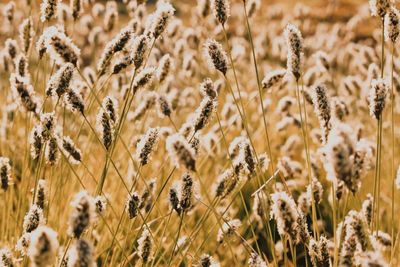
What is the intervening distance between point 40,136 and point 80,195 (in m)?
0.67

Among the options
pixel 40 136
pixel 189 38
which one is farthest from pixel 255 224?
pixel 189 38

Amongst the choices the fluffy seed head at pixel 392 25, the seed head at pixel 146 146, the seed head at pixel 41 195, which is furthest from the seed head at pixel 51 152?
the fluffy seed head at pixel 392 25

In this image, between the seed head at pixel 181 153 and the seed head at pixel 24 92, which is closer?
the seed head at pixel 181 153

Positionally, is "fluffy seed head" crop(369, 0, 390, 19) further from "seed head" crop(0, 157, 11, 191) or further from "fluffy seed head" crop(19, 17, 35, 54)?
"fluffy seed head" crop(19, 17, 35, 54)

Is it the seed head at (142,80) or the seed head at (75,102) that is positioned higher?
the seed head at (142,80)

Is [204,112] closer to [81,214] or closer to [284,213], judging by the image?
[284,213]

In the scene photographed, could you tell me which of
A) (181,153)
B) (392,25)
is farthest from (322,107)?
(181,153)

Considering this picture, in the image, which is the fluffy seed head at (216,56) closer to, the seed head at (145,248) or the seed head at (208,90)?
the seed head at (208,90)

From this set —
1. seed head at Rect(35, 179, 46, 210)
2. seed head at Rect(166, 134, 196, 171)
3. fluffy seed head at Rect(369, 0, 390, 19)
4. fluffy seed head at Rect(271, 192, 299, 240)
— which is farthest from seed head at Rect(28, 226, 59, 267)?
fluffy seed head at Rect(369, 0, 390, 19)

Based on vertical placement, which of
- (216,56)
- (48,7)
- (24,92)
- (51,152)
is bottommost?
(51,152)

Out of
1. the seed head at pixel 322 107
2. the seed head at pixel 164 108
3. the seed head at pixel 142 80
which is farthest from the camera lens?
the seed head at pixel 164 108

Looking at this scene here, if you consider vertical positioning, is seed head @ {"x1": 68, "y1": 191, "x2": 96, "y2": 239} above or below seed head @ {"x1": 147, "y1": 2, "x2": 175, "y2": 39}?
below

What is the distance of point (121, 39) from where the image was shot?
5.59 feet

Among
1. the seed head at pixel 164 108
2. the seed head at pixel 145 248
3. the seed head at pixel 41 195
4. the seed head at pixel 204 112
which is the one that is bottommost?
the seed head at pixel 145 248
